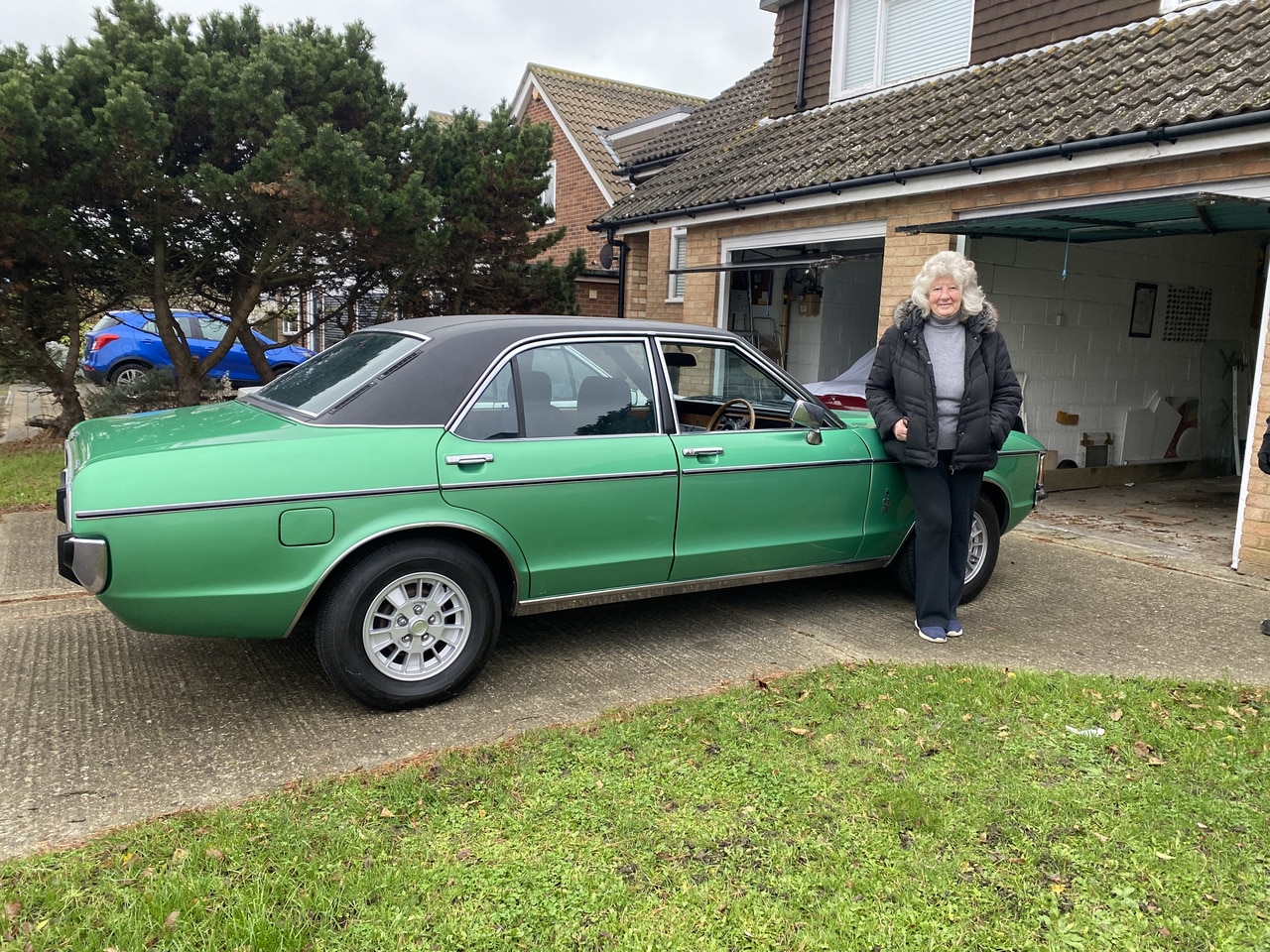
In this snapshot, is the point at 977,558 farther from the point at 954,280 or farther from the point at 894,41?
the point at 894,41

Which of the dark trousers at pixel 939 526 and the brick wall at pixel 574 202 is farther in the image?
the brick wall at pixel 574 202

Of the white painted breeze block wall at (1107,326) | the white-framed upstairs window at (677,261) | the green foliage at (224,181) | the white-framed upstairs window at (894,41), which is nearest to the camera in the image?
the green foliage at (224,181)

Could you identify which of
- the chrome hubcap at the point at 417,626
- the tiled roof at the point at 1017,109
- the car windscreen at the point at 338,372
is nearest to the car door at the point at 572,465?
the chrome hubcap at the point at 417,626

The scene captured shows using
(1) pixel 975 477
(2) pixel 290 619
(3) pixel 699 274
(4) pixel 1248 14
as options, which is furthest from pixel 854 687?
(3) pixel 699 274

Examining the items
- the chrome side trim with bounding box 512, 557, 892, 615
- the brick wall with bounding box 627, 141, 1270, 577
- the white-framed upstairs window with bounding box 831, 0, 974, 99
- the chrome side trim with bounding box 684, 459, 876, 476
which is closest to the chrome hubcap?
the chrome side trim with bounding box 512, 557, 892, 615

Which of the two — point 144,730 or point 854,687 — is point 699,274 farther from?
point 144,730

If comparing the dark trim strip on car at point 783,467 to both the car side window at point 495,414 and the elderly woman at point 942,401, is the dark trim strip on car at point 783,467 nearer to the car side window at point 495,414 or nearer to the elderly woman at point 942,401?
the elderly woman at point 942,401

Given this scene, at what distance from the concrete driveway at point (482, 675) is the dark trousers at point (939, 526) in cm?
22

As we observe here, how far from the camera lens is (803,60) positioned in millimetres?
11156

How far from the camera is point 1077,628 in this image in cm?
513

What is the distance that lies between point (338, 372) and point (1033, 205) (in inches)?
228

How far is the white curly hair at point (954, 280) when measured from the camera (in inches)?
183

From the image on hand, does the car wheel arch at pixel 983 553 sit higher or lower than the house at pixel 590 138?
lower

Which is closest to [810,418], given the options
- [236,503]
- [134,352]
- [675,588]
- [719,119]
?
[675,588]
